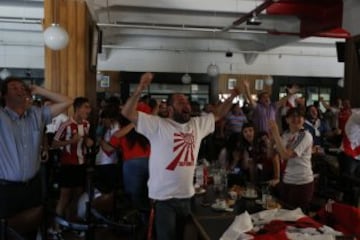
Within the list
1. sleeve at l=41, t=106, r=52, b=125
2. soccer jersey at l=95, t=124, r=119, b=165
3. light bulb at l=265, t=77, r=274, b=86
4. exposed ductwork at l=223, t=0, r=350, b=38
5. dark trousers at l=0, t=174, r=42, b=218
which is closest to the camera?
dark trousers at l=0, t=174, r=42, b=218

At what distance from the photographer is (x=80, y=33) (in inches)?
228

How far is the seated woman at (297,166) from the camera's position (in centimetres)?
337

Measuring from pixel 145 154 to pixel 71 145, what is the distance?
2.72 ft

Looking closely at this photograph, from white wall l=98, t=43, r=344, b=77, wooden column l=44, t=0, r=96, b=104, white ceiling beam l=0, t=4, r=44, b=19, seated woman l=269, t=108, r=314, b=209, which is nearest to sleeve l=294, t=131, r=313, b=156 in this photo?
seated woman l=269, t=108, r=314, b=209

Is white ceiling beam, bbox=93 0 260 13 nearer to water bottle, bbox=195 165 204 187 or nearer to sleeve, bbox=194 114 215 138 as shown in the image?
water bottle, bbox=195 165 204 187

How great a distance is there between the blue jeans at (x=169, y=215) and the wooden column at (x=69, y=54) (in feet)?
11.1

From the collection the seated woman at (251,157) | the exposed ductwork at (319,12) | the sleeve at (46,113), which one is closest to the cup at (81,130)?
the sleeve at (46,113)

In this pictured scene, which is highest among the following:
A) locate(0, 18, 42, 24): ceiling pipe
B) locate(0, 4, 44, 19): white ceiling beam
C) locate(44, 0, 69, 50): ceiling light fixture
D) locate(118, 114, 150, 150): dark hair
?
locate(0, 4, 44, 19): white ceiling beam

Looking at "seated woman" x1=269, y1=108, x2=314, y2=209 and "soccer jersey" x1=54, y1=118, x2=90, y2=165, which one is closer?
"seated woman" x1=269, y1=108, x2=314, y2=209

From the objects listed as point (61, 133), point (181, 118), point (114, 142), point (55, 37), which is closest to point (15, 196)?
point (181, 118)

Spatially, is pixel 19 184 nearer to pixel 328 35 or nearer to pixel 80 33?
pixel 80 33

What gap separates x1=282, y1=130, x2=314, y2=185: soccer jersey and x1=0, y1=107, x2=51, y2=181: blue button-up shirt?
6.83ft

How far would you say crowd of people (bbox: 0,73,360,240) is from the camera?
2725mm

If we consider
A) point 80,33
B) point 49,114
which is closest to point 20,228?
point 49,114
